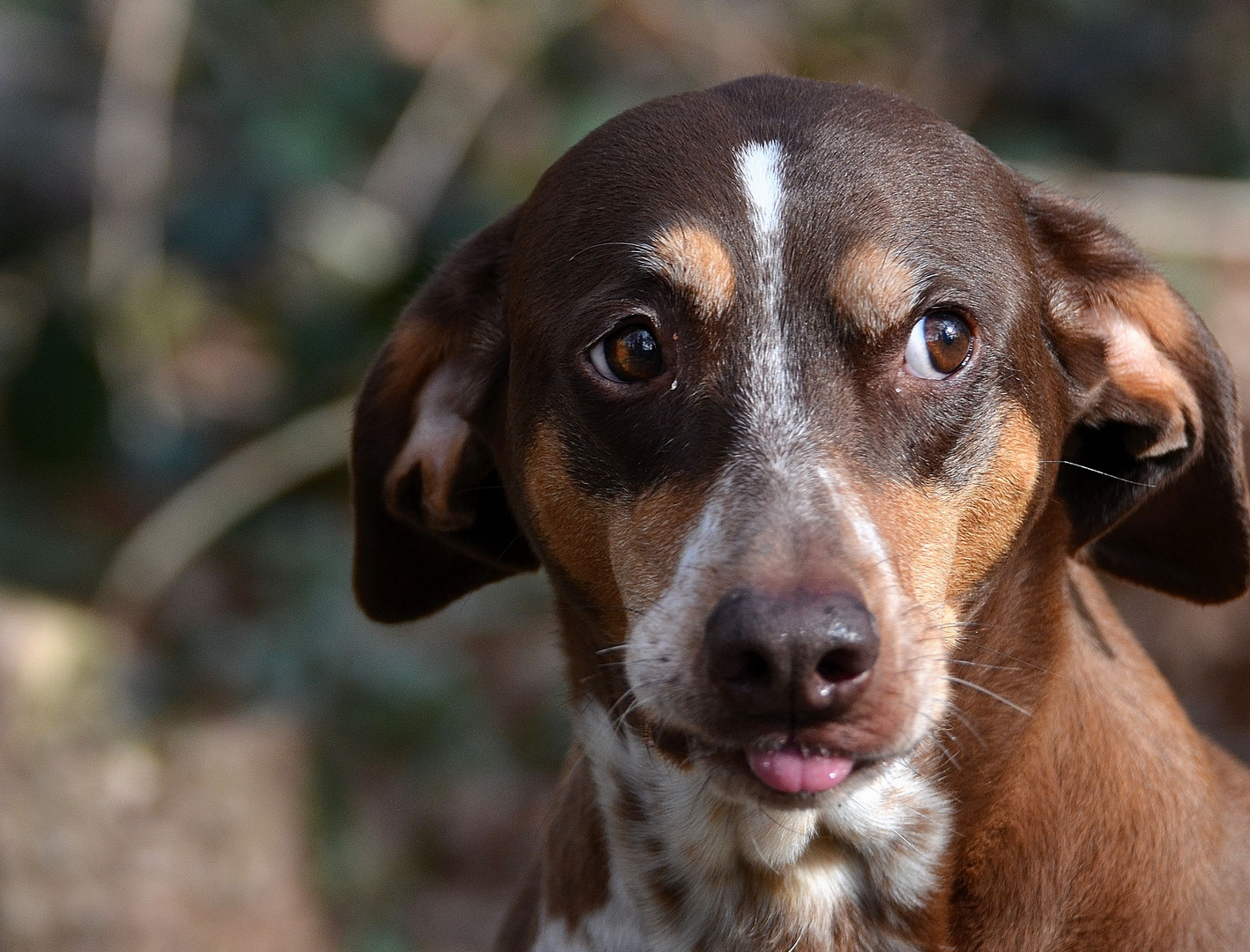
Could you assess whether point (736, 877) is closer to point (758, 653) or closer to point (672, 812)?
point (672, 812)

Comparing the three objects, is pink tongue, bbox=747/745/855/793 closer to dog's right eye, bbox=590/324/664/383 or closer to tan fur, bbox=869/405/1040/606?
tan fur, bbox=869/405/1040/606

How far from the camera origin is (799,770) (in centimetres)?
242

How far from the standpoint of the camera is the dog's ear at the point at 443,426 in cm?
320

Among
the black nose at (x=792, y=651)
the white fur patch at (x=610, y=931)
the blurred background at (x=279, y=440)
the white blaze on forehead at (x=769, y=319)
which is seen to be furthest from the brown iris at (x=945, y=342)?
the blurred background at (x=279, y=440)

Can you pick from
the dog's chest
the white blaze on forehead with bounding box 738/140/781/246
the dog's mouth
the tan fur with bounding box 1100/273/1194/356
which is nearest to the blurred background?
the tan fur with bounding box 1100/273/1194/356

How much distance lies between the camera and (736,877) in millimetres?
2889

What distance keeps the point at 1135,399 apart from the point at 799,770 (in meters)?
1.06

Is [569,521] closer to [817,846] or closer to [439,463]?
[439,463]

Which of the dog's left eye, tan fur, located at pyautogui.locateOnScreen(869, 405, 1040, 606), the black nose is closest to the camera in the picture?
the black nose

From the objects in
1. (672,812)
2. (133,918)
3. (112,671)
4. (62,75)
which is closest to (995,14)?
(62,75)

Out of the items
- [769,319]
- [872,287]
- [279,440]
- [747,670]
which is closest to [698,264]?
[769,319]

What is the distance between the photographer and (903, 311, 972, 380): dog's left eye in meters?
2.68

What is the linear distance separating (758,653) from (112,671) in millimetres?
4808

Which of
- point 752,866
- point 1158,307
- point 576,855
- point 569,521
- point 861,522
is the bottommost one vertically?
point 576,855
